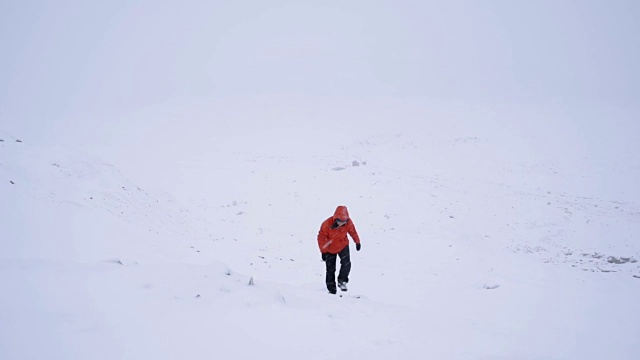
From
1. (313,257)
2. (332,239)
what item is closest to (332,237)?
(332,239)

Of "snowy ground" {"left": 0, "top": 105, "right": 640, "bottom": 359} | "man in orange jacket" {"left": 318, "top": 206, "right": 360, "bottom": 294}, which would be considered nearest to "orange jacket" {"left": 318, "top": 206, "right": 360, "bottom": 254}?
"man in orange jacket" {"left": 318, "top": 206, "right": 360, "bottom": 294}

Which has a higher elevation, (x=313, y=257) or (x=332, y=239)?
(x=332, y=239)

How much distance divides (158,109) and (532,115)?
178 ft

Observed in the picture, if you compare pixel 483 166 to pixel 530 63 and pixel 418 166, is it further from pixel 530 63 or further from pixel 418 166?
pixel 530 63

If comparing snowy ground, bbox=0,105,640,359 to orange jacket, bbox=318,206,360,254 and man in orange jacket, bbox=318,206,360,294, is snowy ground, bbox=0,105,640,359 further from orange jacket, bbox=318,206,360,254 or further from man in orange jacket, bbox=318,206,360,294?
orange jacket, bbox=318,206,360,254

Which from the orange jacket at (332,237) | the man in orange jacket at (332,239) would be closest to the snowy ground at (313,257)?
the man in orange jacket at (332,239)

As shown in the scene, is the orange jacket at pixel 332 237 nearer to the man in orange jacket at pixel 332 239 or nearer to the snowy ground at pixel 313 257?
the man in orange jacket at pixel 332 239

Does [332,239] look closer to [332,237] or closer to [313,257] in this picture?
[332,237]

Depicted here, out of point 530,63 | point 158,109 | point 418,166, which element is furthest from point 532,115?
point 530,63

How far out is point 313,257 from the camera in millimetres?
14328

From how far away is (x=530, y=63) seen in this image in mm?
106875

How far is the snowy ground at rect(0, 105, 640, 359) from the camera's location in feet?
16.8

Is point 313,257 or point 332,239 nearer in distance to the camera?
point 332,239

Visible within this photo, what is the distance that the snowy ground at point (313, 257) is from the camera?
16.8 ft
